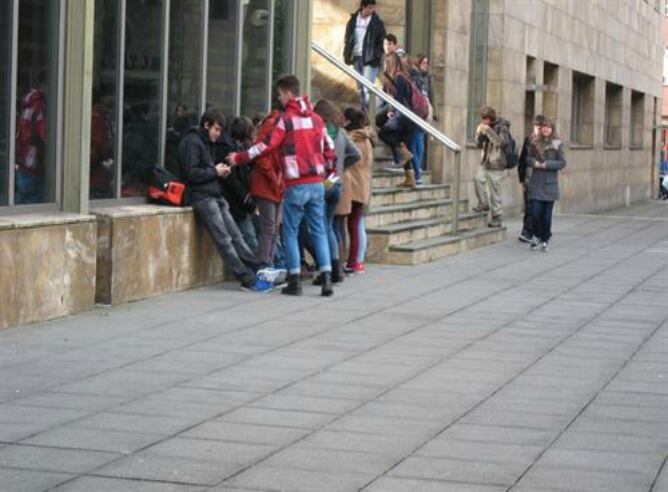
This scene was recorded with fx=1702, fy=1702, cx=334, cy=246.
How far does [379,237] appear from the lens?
18359 mm

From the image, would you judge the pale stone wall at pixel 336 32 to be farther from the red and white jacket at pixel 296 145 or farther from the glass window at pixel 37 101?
the glass window at pixel 37 101

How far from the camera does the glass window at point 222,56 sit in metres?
16.0

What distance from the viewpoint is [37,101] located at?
503 inches

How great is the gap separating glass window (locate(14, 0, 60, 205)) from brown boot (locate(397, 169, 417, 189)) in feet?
28.7

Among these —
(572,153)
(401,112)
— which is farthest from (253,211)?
(572,153)

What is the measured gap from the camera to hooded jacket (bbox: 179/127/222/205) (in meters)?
14.7

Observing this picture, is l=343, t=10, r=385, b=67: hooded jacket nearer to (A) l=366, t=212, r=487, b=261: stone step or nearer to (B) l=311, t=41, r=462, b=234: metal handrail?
(B) l=311, t=41, r=462, b=234: metal handrail

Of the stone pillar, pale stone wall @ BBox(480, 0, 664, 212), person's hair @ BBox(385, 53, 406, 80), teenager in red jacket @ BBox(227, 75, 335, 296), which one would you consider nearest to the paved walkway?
teenager in red jacket @ BBox(227, 75, 335, 296)

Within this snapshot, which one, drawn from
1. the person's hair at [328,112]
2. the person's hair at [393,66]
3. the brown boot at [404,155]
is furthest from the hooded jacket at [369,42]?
the person's hair at [328,112]

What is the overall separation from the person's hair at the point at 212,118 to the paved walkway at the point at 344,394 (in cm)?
147

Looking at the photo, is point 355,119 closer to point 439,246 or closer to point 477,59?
point 439,246

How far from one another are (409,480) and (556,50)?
2775cm

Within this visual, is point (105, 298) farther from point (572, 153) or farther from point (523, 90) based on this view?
point (572, 153)

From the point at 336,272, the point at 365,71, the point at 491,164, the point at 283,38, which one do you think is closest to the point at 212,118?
the point at 336,272
